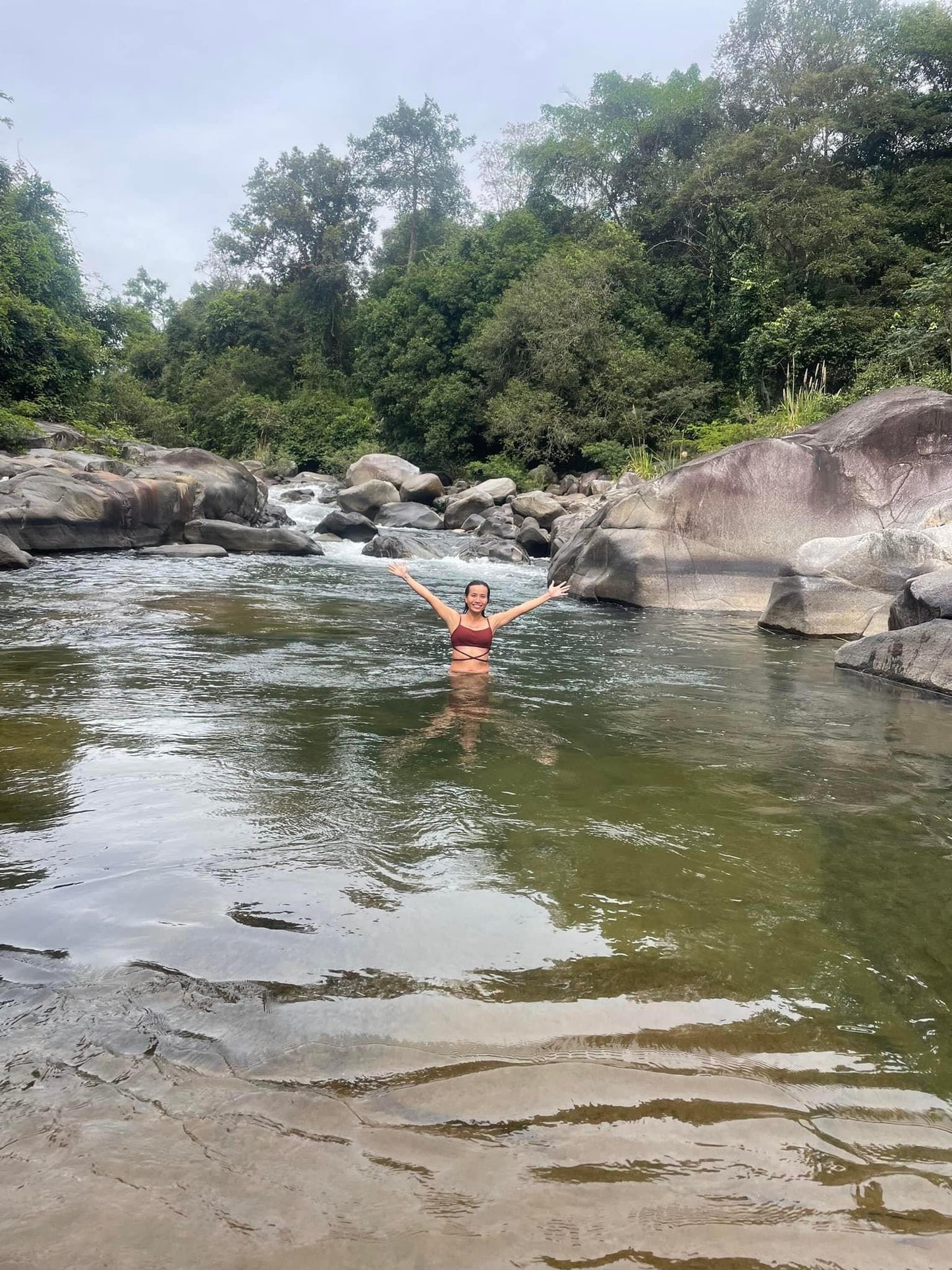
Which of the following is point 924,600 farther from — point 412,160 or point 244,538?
point 412,160

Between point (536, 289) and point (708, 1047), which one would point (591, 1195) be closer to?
point (708, 1047)

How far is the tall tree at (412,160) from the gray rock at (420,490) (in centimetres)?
2075

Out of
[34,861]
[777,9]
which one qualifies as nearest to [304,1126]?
[34,861]

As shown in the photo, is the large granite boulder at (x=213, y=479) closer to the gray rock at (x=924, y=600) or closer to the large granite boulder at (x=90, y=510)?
the large granite boulder at (x=90, y=510)

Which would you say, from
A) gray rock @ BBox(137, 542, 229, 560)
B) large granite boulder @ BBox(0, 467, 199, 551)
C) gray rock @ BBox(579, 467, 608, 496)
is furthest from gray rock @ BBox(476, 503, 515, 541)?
large granite boulder @ BBox(0, 467, 199, 551)

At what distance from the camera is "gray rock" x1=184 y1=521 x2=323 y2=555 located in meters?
17.2

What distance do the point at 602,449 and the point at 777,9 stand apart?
16803 millimetres

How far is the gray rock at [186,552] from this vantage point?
1557 centimetres

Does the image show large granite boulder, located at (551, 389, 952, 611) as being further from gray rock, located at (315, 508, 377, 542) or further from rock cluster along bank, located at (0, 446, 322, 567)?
gray rock, located at (315, 508, 377, 542)

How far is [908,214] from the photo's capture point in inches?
968

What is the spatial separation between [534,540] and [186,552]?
742cm

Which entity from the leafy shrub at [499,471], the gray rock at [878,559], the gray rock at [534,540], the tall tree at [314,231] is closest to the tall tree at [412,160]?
the tall tree at [314,231]

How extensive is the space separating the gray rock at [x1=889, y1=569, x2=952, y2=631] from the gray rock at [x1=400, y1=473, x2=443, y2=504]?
64.6 ft

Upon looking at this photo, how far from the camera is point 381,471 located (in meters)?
27.8
